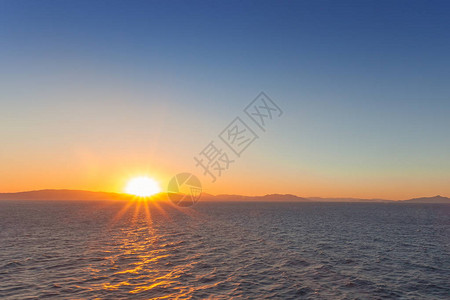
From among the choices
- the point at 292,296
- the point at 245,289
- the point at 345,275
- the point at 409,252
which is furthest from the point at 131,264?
the point at 409,252

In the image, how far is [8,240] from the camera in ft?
172

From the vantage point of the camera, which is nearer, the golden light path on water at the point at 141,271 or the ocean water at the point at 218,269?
the ocean water at the point at 218,269

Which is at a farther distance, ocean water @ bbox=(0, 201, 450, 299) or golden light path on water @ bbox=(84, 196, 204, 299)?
golden light path on water @ bbox=(84, 196, 204, 299)

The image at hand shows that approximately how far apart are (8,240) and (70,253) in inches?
791

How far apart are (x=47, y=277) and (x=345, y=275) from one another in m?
31.1

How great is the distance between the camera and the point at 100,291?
2570 centimetres

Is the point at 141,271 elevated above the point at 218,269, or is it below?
above

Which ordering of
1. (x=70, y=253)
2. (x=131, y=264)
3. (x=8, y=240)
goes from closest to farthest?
1. (x=131, y=264)
2. (x=70, y=253)
3. (x=8, y=240)

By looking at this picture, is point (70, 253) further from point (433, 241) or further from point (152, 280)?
point (433, 241)

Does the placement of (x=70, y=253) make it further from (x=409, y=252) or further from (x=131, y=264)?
(x=409, y=252)

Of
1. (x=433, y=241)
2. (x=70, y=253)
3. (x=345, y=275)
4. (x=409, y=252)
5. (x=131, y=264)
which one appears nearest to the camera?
(x=345, y=275)

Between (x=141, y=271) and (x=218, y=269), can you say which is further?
(x=218, y=269)

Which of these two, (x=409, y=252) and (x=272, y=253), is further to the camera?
(x=409, y=252)

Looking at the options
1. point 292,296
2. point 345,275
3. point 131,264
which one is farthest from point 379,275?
point 131,264
